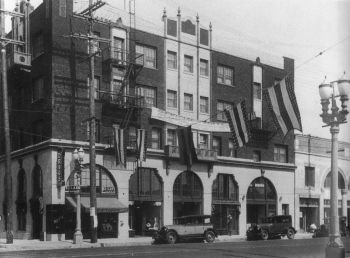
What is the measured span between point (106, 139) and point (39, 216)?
7.18 metres

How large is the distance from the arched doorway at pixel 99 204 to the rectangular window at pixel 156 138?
4826 mm

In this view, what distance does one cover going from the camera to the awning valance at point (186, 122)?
143 feet

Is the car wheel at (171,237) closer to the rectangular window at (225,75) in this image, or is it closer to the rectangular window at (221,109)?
the rectangular window at (221,109)

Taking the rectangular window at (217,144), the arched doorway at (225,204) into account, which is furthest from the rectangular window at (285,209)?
the rectangular window at (217,144)

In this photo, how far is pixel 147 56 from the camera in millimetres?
43906

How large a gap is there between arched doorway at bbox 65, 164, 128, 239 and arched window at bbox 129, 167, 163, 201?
5.46ft

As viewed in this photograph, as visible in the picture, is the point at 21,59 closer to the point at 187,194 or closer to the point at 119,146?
the point at 119,146

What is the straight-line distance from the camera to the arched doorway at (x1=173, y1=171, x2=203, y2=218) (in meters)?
44.9

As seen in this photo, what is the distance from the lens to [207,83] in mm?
47719

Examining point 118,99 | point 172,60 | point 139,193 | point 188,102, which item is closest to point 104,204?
point 139,193

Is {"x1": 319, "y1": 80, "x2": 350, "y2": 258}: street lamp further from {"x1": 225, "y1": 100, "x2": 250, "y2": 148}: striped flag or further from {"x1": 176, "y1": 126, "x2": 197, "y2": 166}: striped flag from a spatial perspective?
{"x1": 176, "y1": 126, "x2": 197, "y2": 166}: striped flag

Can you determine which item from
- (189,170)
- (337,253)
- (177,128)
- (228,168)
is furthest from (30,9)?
(337,253)

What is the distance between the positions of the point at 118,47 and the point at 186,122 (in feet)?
27.2

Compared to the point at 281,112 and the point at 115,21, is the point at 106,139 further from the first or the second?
the point at 281,112
